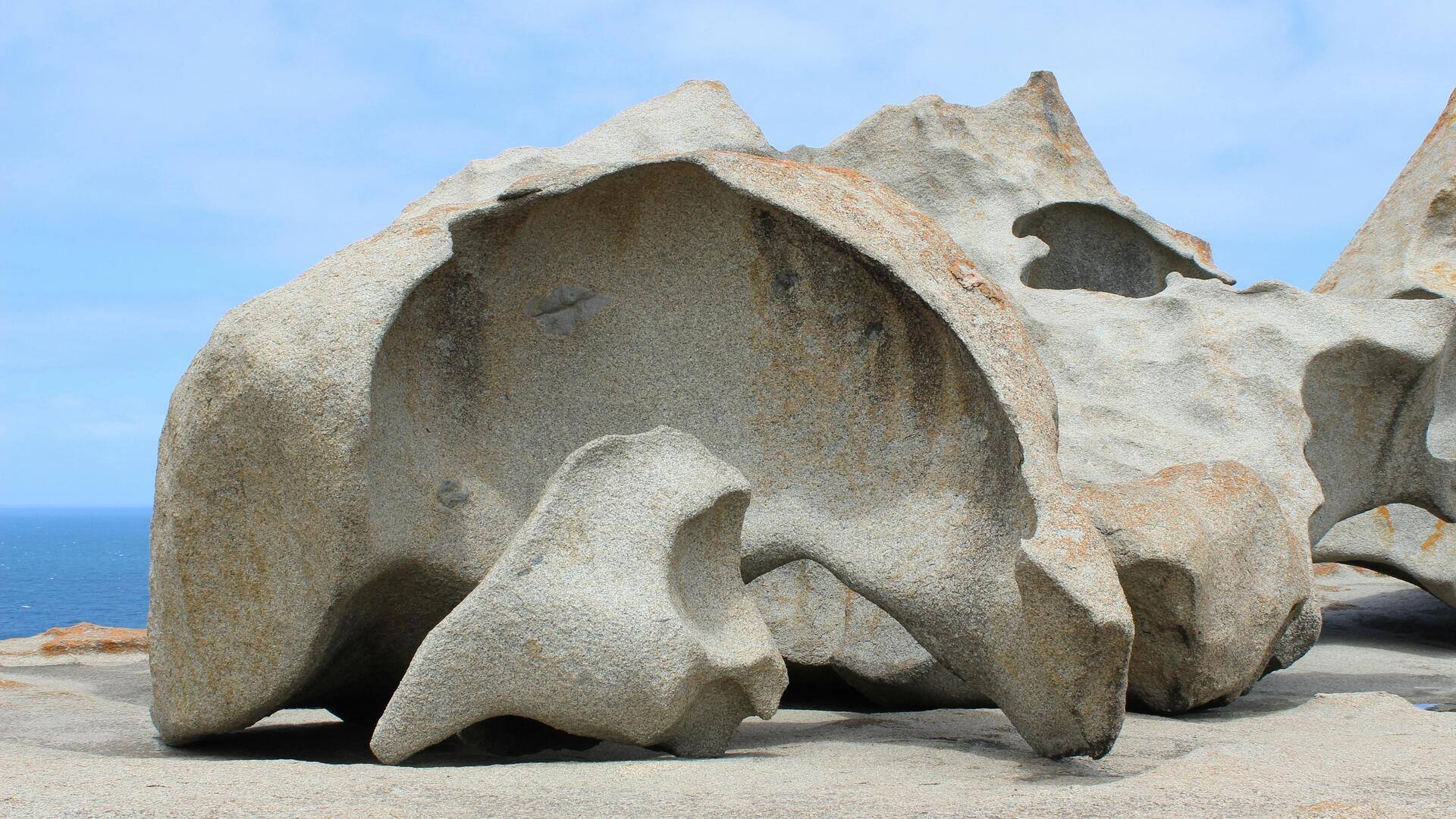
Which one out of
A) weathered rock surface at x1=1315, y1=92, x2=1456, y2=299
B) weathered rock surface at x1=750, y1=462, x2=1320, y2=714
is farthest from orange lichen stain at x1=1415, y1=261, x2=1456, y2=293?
weathered rock surface at x1=750, y1=462, x2=1320, y2=714

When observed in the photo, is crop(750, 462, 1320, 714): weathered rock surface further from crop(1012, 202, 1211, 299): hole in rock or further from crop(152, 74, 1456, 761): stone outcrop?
crop(1012, 202, 1211, 299): hole in rock

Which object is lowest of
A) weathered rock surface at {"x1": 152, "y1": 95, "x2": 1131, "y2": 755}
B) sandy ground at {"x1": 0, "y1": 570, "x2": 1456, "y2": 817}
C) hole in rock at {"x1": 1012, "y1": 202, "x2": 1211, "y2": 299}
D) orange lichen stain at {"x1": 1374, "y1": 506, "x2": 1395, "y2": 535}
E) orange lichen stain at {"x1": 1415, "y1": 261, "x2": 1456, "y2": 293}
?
sandy ground at {"x1": 0, "y1": 570, "x2": 1456, "y2": 817}

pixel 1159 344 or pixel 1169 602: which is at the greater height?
pixel 1159 344

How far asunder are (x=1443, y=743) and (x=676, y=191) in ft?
9.63

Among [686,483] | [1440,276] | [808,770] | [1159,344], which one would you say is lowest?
[808,770]

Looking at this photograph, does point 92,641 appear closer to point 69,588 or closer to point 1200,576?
point 1200,576

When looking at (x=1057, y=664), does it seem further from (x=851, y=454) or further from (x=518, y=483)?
(x=518, y=483)

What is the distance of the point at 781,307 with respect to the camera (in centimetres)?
448

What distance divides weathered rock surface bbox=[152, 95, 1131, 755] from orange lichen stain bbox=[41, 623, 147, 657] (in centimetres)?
330

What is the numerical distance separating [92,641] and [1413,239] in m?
8.00

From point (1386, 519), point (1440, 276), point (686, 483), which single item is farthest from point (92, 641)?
point (1440, 276)

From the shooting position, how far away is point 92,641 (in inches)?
292

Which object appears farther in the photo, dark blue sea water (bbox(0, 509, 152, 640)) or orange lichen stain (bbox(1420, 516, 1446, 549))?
dark blue sea water (bbox(0, 509, 152, 640))

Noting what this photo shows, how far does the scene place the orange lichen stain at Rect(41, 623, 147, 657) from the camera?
7273mm
